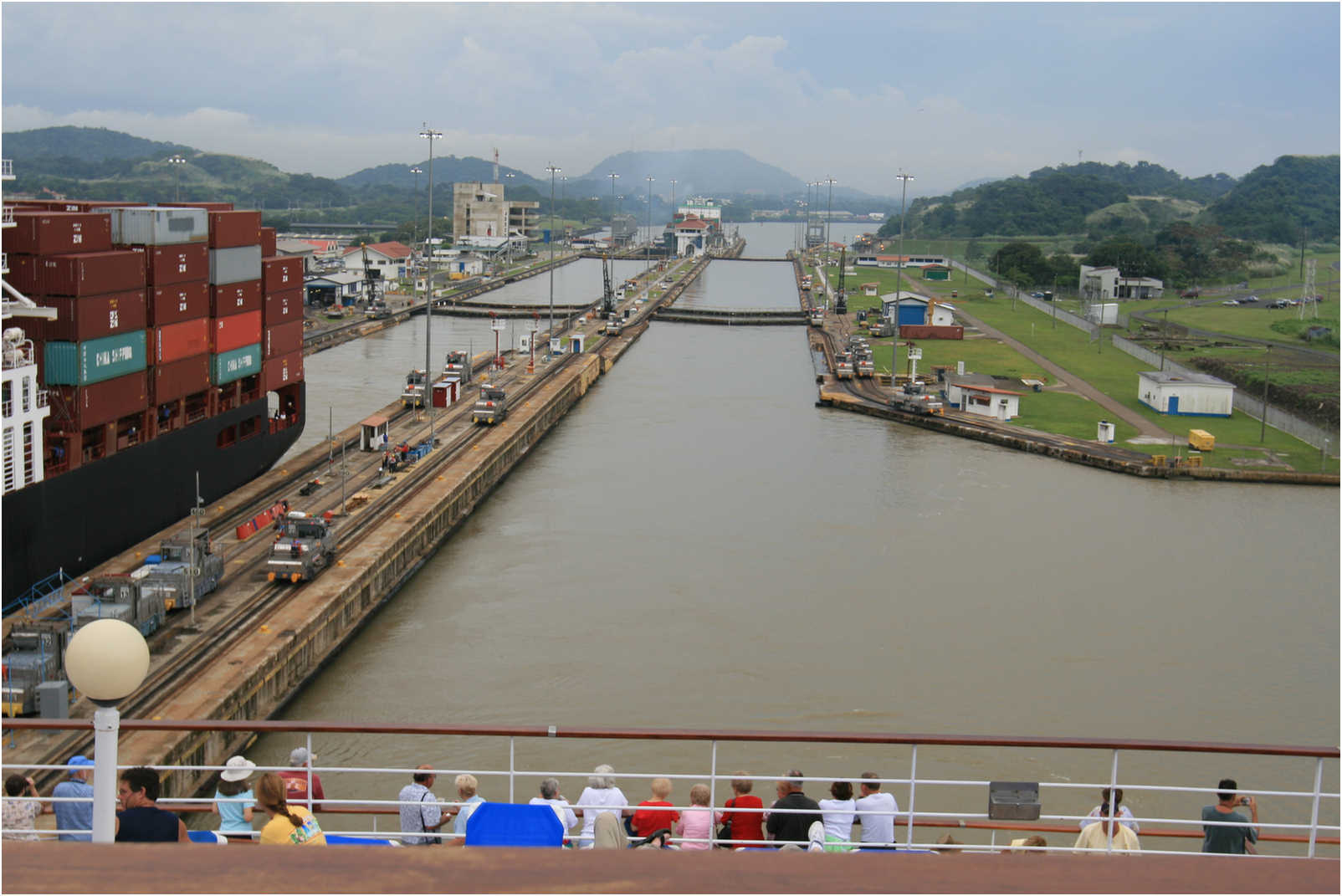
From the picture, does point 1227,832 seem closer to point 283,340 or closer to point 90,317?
point 90,317

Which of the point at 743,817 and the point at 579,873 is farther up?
the point at 579,873

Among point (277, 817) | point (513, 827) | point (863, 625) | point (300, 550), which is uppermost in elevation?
point (513, 827)

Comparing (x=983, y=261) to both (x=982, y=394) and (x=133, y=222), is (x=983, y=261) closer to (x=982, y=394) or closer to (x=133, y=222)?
(x=982, y=394)

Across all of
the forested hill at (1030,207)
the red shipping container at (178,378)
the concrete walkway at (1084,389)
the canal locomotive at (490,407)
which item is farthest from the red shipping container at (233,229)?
the forested hill at (1030,207)

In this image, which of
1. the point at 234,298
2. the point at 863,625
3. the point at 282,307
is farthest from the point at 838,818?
the point at 282,307

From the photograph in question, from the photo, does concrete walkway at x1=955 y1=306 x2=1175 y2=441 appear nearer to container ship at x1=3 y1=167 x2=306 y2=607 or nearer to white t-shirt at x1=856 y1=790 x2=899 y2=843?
container ship at x1=3 y1=167 x2=306 y2=607

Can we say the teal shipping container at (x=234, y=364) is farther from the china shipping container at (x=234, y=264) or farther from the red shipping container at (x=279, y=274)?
the red shipping container at (x=279, y=274)

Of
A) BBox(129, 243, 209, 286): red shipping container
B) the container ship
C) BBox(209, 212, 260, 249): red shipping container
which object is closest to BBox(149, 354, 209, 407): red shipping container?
the container ship

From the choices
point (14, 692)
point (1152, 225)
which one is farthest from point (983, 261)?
point (14, 692)
